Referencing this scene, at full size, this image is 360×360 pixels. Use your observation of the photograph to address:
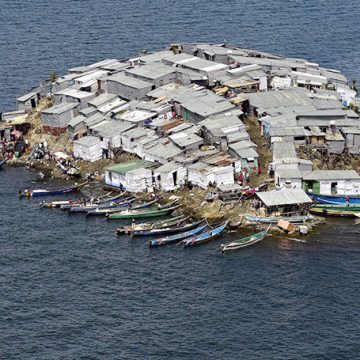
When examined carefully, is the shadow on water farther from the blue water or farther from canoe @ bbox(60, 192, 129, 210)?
canoe @ bbox(60, 192, 129, 210)

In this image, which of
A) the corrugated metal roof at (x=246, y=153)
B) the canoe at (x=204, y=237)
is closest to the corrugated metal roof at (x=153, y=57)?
the corrugated metal roof at (x=246, y=153)

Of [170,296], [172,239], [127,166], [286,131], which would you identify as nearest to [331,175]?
[286,131]

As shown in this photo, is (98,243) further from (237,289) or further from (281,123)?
(281,123)

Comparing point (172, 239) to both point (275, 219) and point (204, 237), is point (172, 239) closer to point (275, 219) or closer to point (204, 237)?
point (204, 237)

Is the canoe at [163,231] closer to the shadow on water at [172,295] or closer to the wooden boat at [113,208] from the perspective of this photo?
the shadow on water at [172,295]

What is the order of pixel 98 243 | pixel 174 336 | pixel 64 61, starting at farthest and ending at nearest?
pixel 64 61 → pixel 98 243 → pixel 174 336

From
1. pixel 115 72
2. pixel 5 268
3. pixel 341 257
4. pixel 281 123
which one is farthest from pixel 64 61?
pixel 341 257
